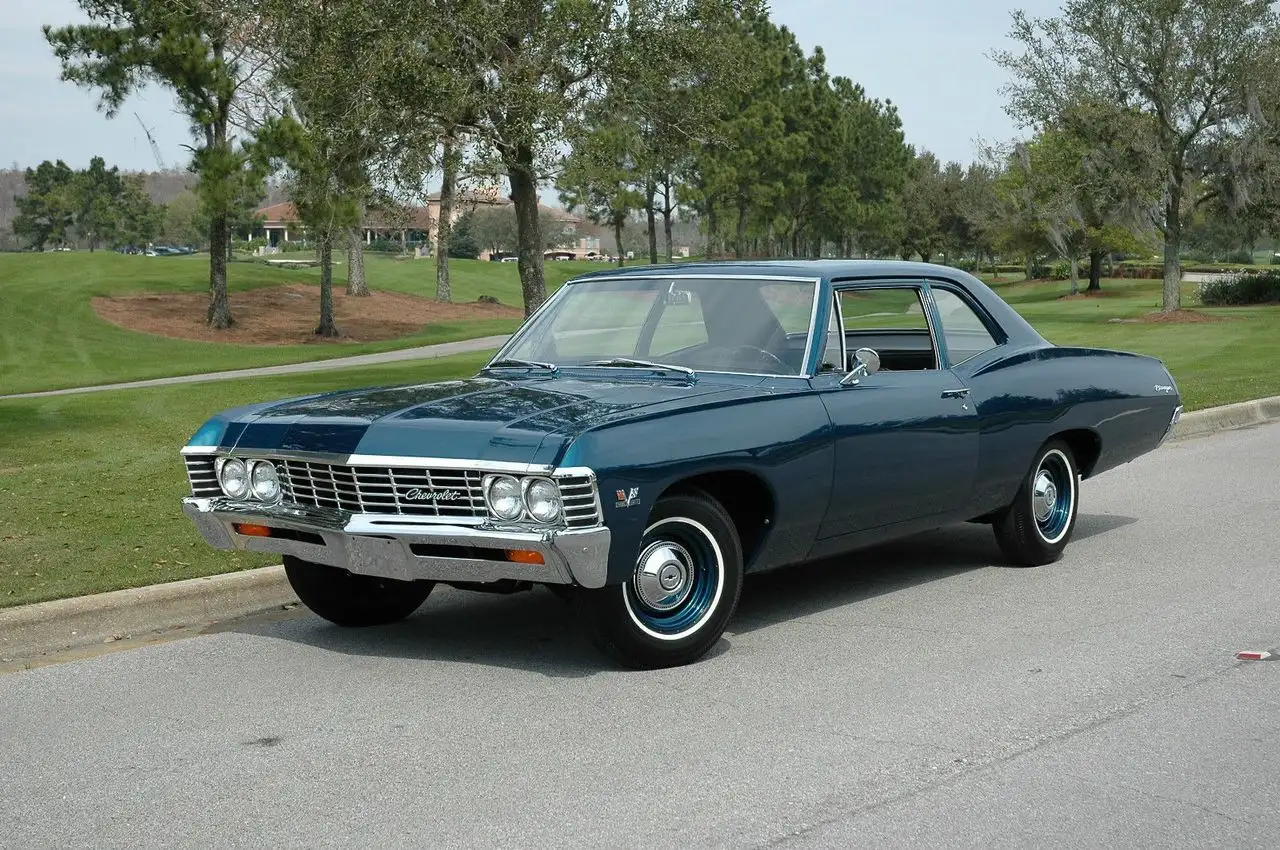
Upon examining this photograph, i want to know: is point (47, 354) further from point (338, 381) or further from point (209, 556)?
point (209, 556)

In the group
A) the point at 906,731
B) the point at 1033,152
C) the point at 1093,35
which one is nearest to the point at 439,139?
the point at 906,731

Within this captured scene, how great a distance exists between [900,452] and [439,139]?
17.9m

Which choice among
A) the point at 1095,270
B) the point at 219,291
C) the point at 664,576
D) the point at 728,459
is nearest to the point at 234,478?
the point at 664,576

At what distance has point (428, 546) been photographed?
576 cm

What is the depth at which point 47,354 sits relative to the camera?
114 feet

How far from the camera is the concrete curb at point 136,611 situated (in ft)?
22.4

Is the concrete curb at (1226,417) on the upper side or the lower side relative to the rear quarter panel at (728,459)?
lower

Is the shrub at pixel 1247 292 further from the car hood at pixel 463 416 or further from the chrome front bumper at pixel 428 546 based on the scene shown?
the chrome front bumper at pixel 428 546

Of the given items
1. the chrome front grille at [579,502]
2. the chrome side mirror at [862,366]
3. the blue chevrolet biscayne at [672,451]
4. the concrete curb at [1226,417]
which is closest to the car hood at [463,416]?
the blue chevrolet biscayne at [672,451]

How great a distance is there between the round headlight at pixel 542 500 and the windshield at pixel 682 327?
153cm

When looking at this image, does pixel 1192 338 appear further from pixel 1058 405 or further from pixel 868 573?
pixel 868 573

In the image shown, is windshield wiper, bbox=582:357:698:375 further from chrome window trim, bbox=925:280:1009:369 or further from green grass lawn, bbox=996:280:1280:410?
green grass lawn, bbox=996:280:1280:410

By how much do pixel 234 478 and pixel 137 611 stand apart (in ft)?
3.73

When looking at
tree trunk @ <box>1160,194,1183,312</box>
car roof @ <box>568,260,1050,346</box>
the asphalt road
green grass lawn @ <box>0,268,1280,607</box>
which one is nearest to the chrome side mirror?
car roof @ <box>568,260,1050,346</box>
